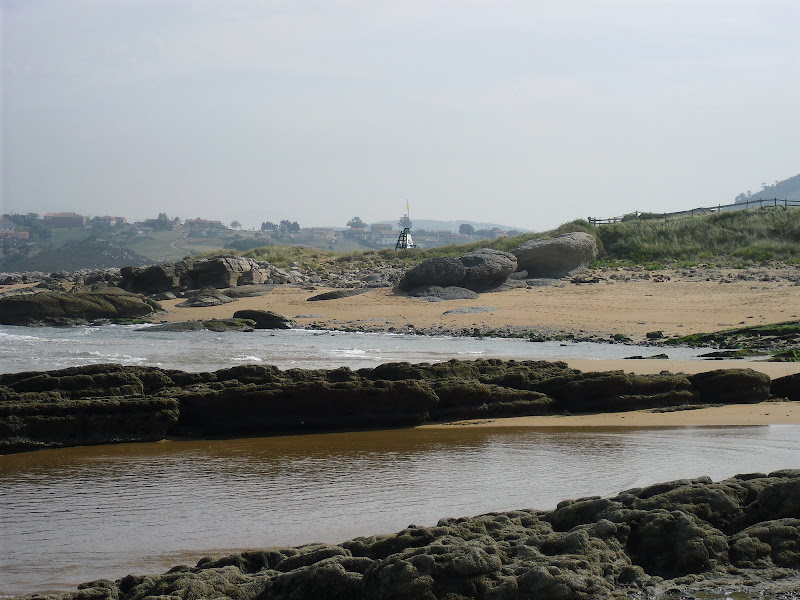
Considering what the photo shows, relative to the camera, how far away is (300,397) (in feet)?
30.9

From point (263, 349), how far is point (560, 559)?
1424 centimetres

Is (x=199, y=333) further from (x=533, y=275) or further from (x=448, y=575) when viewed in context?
(x=448, y=575)

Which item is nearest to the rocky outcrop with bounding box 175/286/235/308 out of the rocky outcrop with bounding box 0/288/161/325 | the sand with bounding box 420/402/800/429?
the rocky outcrop with bounding box 0/288/161/325

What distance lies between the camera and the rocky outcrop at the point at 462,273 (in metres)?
27.6

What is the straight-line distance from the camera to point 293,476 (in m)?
7.45

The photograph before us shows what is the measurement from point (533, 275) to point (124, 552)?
25231 mm

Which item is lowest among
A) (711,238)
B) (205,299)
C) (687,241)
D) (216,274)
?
(205,299)

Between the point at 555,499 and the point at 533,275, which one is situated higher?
the point at 533,275

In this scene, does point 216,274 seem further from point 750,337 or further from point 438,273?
point 750,337

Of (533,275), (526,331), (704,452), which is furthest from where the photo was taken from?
(533,275)

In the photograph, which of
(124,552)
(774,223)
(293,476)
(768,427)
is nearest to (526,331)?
(768,427)

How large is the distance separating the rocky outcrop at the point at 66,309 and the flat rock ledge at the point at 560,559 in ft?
72.4

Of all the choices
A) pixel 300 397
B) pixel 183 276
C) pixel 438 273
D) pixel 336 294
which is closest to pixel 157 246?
pixel 183 276

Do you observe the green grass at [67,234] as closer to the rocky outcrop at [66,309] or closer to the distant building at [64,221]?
the distant building at [64,221]
